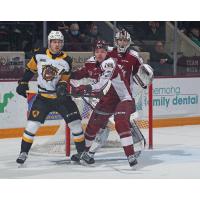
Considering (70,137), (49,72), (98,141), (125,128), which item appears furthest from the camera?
(70,137)

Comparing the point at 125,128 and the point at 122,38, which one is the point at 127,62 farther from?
the point at 125,128

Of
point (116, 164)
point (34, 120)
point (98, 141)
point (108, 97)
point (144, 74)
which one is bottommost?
point (116, 164)

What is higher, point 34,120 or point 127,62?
point 127,62

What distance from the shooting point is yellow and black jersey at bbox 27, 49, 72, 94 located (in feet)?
23.8

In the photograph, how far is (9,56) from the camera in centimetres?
1085

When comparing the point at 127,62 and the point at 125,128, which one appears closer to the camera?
the point at 125,128

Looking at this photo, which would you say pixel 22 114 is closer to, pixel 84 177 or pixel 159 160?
pixel 159 160

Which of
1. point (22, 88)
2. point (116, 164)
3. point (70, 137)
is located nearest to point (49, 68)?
point (22, 88)

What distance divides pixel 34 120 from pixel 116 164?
99cm

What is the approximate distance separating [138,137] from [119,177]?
101cm

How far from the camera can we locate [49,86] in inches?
287

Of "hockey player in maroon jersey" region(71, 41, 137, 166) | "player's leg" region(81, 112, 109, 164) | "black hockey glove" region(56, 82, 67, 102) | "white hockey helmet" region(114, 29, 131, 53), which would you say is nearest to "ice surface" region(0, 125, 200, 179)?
"player's leg" region(81, 112, 109, 164)

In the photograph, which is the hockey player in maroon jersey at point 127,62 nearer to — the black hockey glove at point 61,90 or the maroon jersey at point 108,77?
the maroon jersey at point 108,77

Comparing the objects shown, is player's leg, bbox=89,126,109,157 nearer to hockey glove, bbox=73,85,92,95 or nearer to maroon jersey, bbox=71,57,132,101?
maroon jersey, bbox=71,57,132,101
